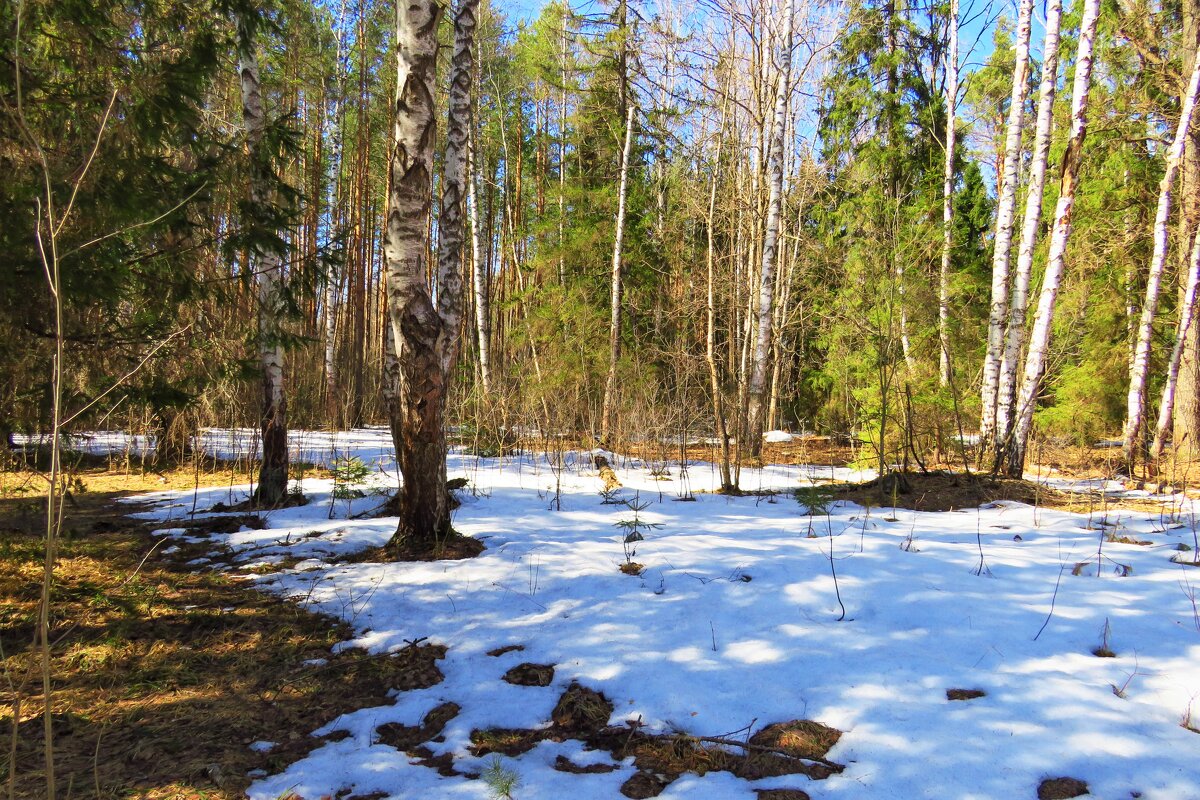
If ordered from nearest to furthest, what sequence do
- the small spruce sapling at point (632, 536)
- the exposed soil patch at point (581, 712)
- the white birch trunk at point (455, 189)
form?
the exposed soil patch at point (581, 712) < the small spruce sapling at point (632, 536) < the white birch trunk at point (455, 189)

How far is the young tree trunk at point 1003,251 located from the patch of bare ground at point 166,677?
7.58 metres

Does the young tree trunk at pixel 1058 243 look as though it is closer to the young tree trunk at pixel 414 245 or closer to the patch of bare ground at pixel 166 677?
the young tree trunk at pixel 414 245

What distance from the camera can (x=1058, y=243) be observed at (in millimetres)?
7199

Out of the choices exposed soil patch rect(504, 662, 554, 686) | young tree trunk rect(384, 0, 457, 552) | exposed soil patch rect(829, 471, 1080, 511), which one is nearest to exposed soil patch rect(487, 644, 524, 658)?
exposed soil patch rect(504, 662, 554, 686)

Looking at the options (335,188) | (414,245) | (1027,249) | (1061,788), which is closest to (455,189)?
(414,245)

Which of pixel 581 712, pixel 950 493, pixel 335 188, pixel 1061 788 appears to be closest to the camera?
pixel 1061 788

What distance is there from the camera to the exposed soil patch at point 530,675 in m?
2.96

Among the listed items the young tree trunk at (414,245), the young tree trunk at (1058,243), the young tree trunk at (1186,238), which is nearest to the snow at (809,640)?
the young tree trunk at (414,245)

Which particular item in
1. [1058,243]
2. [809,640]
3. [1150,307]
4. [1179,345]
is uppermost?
[1058,243]

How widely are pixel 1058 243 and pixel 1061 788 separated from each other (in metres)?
7.25

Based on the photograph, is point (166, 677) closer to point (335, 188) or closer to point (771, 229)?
point (771, 229)

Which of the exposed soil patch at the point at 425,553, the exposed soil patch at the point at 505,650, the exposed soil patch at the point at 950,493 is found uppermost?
the exposed soil patch at the point at 950,493

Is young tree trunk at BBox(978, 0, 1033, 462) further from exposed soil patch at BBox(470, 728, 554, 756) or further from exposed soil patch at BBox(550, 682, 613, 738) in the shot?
exposed soil patch at BBox(470, 728, 554, 756)

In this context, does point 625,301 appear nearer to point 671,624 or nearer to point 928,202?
point 928,202
